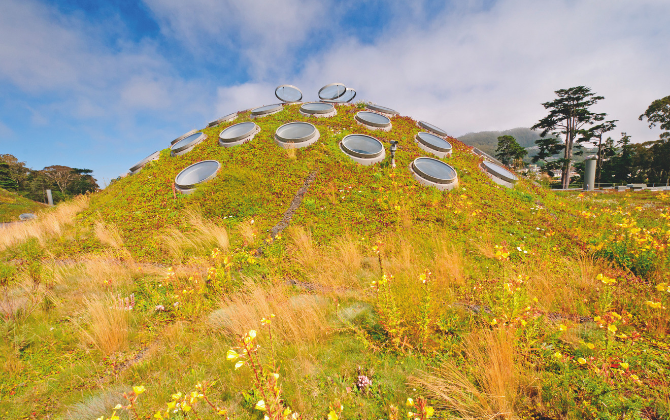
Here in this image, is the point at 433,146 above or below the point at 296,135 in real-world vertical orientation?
above

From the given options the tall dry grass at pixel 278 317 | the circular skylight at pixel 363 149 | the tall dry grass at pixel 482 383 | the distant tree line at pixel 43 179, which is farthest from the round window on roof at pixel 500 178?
the distant tree line at pixel 43 179

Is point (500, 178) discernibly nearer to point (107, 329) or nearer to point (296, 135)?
point (296, 135)

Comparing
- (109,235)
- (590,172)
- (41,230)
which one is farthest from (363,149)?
(590,172)

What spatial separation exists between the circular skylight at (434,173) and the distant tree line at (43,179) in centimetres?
6462

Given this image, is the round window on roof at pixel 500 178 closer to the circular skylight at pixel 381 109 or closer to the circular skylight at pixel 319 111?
the circular skylight at pixel 381 109

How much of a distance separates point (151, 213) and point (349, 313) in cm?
1057

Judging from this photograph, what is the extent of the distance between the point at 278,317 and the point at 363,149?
11.7 meters

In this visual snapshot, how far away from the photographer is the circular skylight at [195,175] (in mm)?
11680

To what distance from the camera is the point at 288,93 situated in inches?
870

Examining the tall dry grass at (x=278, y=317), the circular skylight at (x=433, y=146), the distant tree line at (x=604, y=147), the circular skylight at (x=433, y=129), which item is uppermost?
the distant tree line at (x=604, y=147)

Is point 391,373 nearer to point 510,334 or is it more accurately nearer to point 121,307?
point 510,334

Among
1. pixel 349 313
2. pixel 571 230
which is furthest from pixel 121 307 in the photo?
pixel 571 230

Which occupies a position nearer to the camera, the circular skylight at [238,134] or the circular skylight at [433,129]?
the circular skylight at [238,134]

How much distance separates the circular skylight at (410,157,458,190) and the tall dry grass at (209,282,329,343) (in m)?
9.49
